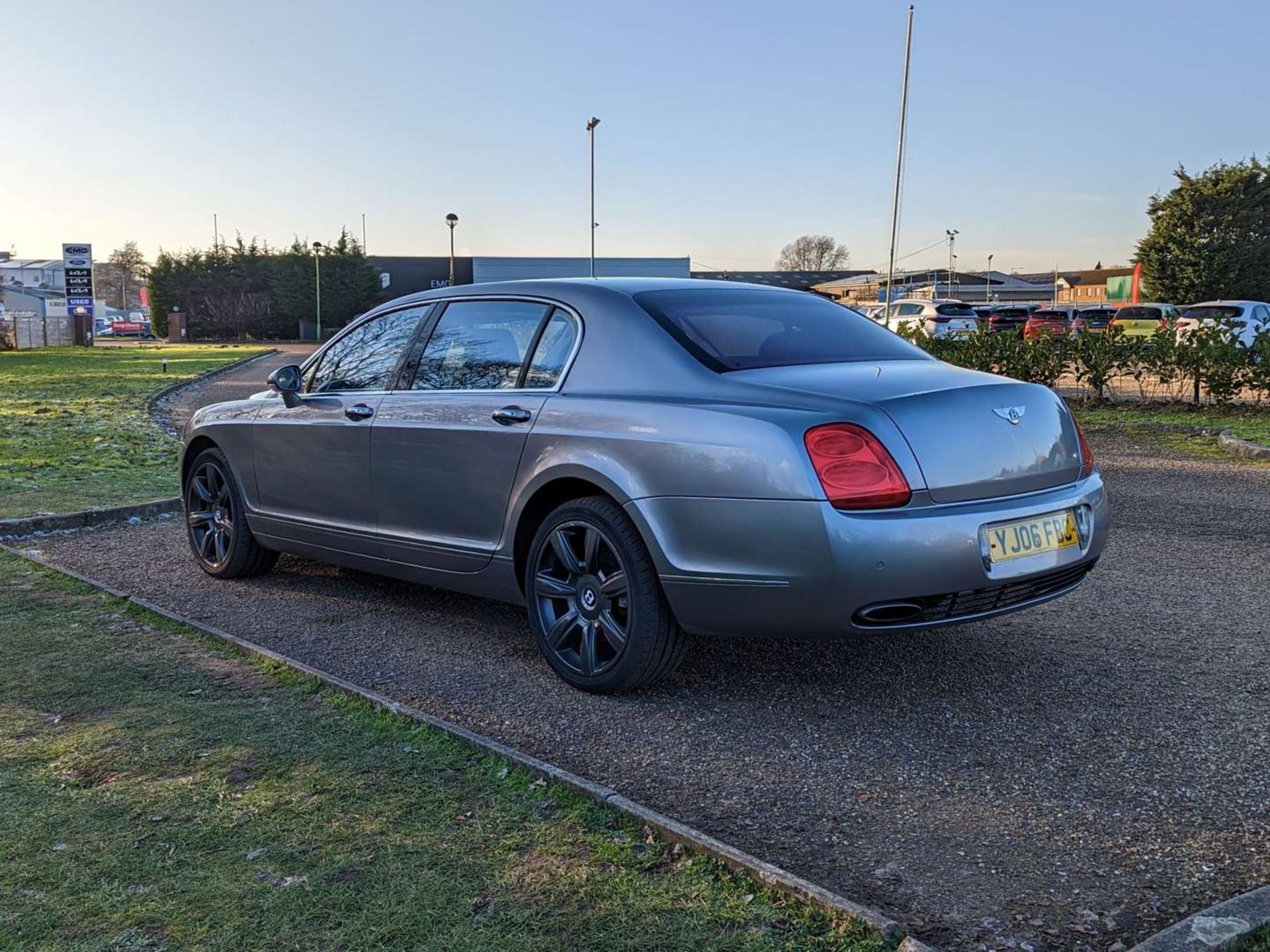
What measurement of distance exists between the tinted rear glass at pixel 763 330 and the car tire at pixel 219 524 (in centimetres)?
287

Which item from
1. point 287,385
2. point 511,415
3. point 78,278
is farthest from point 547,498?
point 78,278

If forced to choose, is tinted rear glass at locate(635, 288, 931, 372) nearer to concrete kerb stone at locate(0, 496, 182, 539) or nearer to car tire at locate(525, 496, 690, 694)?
car tire at locate(525, 496, 690, 694)

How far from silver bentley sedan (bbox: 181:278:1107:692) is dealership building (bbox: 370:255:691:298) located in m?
45.4

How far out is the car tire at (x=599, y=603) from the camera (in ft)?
13.0

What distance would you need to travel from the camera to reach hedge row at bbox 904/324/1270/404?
14016 millimetres

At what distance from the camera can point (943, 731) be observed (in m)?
3.81

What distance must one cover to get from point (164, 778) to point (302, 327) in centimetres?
6742

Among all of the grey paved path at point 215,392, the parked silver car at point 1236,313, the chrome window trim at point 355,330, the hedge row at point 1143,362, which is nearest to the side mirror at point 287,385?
the chrome window trim at point 355,330

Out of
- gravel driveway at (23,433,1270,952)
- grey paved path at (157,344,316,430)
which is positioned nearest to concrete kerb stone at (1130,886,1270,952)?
gravel driveway at (23,433,1270,952)

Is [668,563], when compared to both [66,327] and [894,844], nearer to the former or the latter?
[894,844]

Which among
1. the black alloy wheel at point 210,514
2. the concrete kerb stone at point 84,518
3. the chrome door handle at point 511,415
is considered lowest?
the concrete kerb stone at point 84,518

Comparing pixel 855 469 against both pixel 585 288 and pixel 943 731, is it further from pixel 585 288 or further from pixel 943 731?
pixel 585 288

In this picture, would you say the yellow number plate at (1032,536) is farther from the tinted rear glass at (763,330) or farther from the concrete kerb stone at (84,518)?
the concrete kerb stone at (84,518)

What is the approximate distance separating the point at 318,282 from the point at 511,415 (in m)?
63.1
